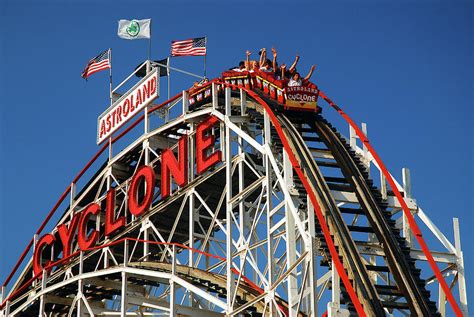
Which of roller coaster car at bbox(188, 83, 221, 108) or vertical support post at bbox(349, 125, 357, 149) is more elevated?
roller coaster car at bbox(188, 83, 221, 108)

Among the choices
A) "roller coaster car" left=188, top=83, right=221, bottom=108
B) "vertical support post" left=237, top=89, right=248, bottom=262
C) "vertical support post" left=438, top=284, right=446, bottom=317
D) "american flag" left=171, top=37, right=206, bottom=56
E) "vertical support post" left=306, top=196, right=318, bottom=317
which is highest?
"american flag" left=171, top=37, right=206, bottom=56

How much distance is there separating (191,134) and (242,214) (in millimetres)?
5971

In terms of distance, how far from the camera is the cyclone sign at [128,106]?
44.2 meters

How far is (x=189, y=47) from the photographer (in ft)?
156

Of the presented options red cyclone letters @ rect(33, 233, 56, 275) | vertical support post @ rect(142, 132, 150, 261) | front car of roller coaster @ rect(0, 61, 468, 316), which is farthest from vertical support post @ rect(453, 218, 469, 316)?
red cyclone letters @ rect(33, 233, 56, 275)

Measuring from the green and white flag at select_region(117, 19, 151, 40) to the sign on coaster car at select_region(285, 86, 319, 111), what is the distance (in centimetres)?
1263

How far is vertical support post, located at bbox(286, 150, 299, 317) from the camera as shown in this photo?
31.1 m

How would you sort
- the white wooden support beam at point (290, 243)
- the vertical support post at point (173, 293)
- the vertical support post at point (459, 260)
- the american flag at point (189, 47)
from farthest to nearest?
1. the american flag at point (189, 47)
2. the vertical support post at point (173, 293)
3. the vertical support post at point (459, 260)
4. the white wooden support beam at point (290, 243)

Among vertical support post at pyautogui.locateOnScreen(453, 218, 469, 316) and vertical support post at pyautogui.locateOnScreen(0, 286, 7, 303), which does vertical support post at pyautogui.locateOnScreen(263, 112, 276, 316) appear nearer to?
vertical support post at pyautogui.locateOnScreen(453, 218, 469, 316)

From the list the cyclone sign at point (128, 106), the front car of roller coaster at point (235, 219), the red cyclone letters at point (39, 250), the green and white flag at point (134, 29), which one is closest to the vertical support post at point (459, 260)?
the front car of roller coaster at point (235, 219)

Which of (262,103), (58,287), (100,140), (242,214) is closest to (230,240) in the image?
(242,214)

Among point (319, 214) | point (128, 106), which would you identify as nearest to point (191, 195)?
point (128, 106)

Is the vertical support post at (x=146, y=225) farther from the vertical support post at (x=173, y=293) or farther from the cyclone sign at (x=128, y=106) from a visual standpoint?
the vertical support post at (x=173, y=293)

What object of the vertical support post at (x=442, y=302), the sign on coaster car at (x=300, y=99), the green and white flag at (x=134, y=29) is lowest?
the vertical support post at (x=442, y=302)
